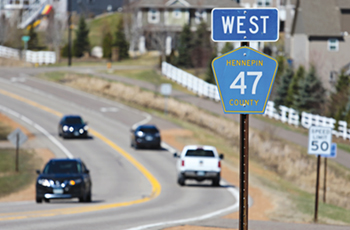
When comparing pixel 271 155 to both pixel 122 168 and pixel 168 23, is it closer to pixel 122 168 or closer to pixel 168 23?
pixel 122 168

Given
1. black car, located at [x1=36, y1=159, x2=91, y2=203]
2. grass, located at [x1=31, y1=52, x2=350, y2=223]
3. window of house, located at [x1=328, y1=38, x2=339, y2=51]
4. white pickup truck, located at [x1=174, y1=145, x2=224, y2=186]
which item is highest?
window of house, located at [x1=328, y1=38, x2=339, y2=51]

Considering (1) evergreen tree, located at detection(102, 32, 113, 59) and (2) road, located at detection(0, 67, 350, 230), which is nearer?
(2) road, located at detection(0, 67, 350, 230)

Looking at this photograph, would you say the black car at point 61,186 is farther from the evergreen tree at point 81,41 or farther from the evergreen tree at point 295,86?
the evergreen tree at point 81,41

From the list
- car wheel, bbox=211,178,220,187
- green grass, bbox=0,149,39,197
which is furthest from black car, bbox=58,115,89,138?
car wheel, bbox=211,178,220,187

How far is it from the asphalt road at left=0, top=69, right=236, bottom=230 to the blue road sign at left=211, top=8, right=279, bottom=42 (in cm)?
719

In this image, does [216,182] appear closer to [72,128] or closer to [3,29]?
[72,128]

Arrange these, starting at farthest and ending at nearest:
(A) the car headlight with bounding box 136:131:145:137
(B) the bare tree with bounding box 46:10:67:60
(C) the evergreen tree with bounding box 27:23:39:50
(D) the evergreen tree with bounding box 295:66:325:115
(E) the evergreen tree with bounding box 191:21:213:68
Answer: (C) the evergreen tree with bounding box 27:23:39:50
(B) the bare tree with bounding box 46:10:67:60
(E) the evergreen tree with bounding box 191:21:213:68
(D) the evergreen tree with bounding box 295:66:325:115
(A) the car headlight with bounding box 136:131:145:137

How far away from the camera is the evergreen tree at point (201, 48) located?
72.2 meters

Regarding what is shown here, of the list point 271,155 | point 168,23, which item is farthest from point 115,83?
point 271,155

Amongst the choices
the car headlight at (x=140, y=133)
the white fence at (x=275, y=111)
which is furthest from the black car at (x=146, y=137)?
the white fence at (x=275, y=111)

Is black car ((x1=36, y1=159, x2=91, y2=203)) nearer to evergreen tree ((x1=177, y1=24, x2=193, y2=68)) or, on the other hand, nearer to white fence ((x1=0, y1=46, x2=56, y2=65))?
evergreen tree ((x1=177, y1=24, x2=193, y2=68))

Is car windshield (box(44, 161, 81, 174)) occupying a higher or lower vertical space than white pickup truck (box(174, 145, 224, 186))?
higher

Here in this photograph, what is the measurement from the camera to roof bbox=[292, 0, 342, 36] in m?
36.9

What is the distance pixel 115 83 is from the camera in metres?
66.1
